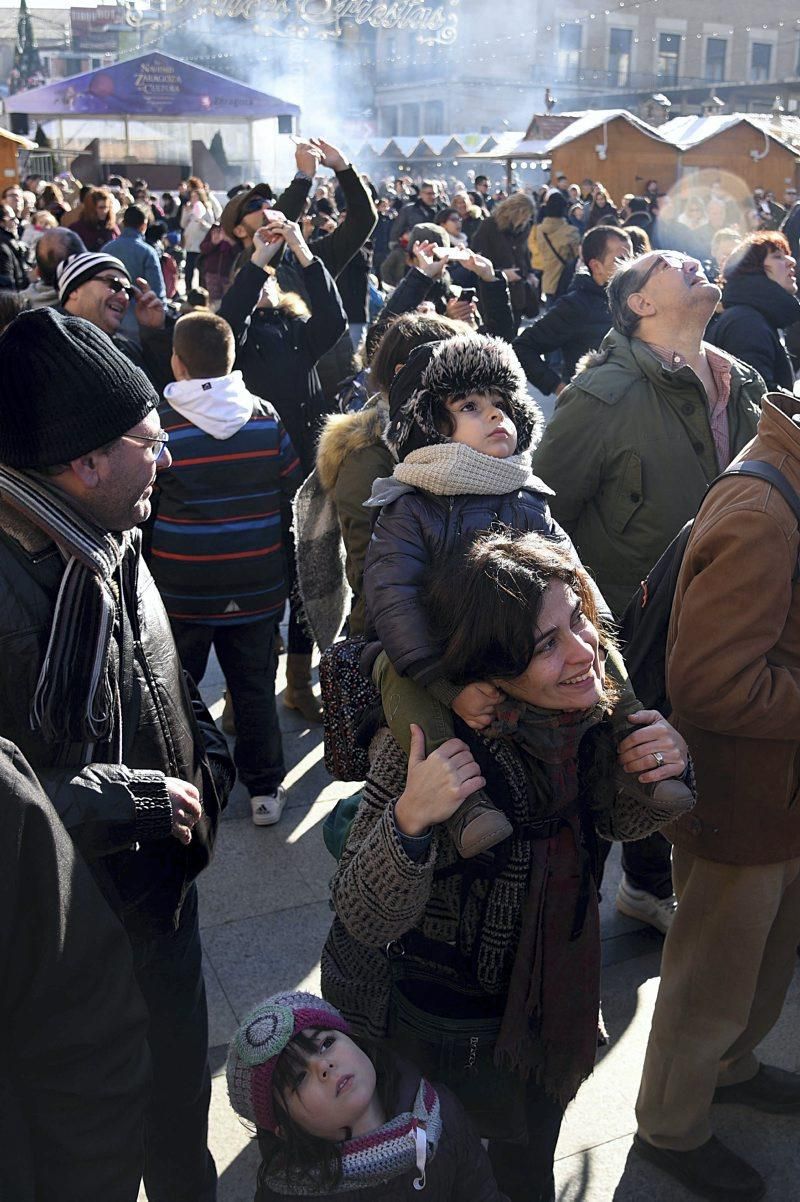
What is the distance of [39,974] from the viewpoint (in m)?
1.40

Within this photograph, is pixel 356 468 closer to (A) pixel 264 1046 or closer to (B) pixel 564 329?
(A) pixel 264 1046

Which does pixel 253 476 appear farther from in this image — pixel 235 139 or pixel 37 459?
pixel 235 139

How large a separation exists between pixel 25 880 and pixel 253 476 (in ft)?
8.36

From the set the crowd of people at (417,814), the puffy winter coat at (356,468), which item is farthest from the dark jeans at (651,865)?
the puffy winter coat at (356,468)

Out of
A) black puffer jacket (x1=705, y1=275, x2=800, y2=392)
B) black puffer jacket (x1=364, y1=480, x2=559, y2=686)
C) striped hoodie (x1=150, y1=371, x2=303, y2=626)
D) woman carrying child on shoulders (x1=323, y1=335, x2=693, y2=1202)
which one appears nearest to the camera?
woman carrying child on shoulders (x1=323, y1=335, x2=693, y2=1202)

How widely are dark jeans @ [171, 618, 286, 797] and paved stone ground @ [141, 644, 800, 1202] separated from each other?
0.21 meters

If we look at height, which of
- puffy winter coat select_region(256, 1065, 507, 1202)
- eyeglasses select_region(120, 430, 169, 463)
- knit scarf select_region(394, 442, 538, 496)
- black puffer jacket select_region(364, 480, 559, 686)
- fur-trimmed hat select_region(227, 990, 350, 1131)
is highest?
eyeglasses select_region(120, 430, 169, 463)

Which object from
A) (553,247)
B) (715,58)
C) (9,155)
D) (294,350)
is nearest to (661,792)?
(294,350)

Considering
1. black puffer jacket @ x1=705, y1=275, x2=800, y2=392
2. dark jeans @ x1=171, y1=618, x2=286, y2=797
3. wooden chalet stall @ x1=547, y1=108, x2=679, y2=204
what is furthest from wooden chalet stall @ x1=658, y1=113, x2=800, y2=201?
dark jeans @ x1=171, y1=618, x2=286, y2=797

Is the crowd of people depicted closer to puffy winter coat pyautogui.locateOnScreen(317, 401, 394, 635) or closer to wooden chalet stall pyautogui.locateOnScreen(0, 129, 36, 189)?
puffy winter coat pyautogui.locateOnScreen(317, 401, 394, 635)

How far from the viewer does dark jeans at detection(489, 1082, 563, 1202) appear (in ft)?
7.05

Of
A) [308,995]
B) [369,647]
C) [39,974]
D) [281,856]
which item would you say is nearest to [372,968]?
[308,995]

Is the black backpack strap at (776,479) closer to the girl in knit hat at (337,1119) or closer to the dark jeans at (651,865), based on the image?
the girl in knit hat at (337,1119)

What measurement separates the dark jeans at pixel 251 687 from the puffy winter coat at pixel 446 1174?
7.02 ft
